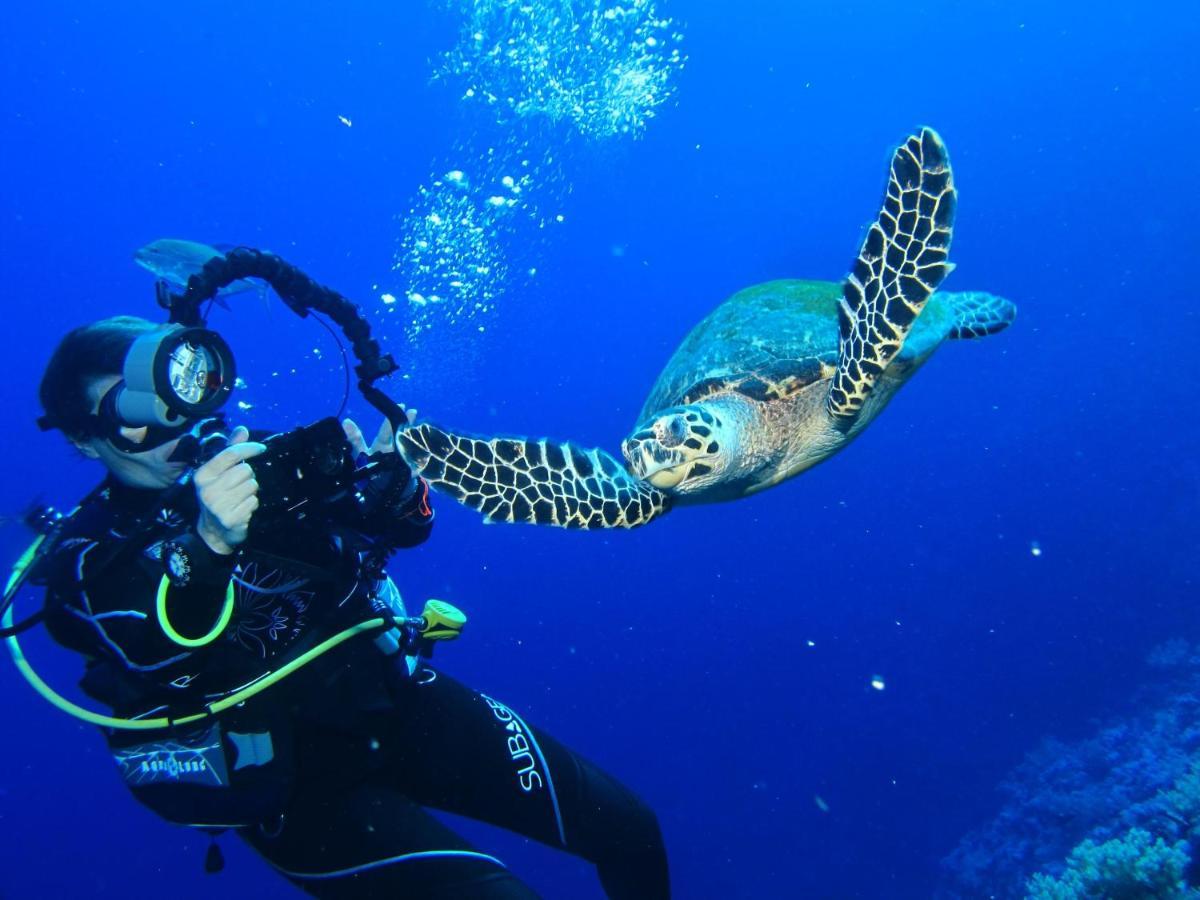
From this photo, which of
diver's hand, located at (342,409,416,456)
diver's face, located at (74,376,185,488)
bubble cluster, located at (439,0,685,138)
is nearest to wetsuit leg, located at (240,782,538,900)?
diver's face, located at (74,376,185,488)

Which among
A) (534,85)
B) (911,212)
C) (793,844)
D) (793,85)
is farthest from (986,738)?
(793,85)

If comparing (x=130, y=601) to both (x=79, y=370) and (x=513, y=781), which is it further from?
(x=513, y=781)

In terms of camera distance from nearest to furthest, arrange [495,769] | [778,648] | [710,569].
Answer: [495,769]
[778,648]
[710,569]

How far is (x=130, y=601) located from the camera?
2.31 m

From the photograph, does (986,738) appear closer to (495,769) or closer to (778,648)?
(778,648)

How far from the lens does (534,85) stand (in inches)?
1107

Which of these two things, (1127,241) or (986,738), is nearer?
(986,738)

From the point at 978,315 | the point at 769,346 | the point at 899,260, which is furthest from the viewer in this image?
the point at 978,315

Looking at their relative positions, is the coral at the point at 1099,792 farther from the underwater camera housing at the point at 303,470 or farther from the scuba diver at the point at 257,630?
the underwater camera housing at the point at 303,470

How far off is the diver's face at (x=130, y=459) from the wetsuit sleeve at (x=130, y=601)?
0.36m

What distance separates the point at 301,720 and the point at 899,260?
378 centimetres

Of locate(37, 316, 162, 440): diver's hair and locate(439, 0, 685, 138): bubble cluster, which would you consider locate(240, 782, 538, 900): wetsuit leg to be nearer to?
locate(37, 316, 162, 440): diver's hair

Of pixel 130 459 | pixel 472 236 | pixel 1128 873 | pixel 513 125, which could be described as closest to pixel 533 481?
pixel 130 459

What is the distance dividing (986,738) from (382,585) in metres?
17.0
